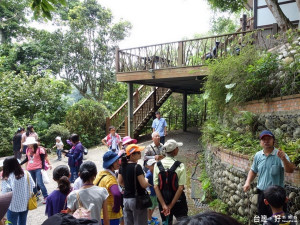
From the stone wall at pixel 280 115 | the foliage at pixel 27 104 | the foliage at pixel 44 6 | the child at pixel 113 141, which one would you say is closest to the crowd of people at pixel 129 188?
the stone wall at pixel 280 115

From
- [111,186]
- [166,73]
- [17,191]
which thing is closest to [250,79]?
[111,186]

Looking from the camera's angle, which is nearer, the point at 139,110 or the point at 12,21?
the point at 139,110

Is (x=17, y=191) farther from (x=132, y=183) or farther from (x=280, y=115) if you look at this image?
(x=280, y=115)

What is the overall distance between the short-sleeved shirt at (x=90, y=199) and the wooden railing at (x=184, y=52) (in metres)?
6.95

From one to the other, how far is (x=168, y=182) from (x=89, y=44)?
61.5ft

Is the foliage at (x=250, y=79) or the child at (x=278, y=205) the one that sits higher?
the foliage at (x=250, y=79)

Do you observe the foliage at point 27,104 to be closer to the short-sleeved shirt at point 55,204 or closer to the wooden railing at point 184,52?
the wooden railing at point 184,52

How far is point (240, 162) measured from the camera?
16.3 feet

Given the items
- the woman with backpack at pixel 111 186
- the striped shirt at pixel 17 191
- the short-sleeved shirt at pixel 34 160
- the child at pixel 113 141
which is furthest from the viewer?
the child at pixel 113 141

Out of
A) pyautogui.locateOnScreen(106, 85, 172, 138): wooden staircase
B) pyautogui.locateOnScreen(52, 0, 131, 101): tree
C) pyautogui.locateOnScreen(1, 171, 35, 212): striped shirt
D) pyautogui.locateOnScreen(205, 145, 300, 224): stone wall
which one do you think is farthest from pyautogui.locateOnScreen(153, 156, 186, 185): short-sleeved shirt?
pyautogui.locateOnScreen(52, 0, 131, 101): tree

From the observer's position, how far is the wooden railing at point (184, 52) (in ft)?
29.1

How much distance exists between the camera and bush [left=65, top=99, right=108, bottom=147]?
15.2 meters

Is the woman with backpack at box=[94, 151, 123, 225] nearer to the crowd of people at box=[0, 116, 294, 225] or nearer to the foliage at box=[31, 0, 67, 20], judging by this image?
the crowd of people at box=[0, 116, 294, 225]

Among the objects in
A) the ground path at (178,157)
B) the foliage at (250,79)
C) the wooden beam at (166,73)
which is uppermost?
the wooden beam at (166,73)
